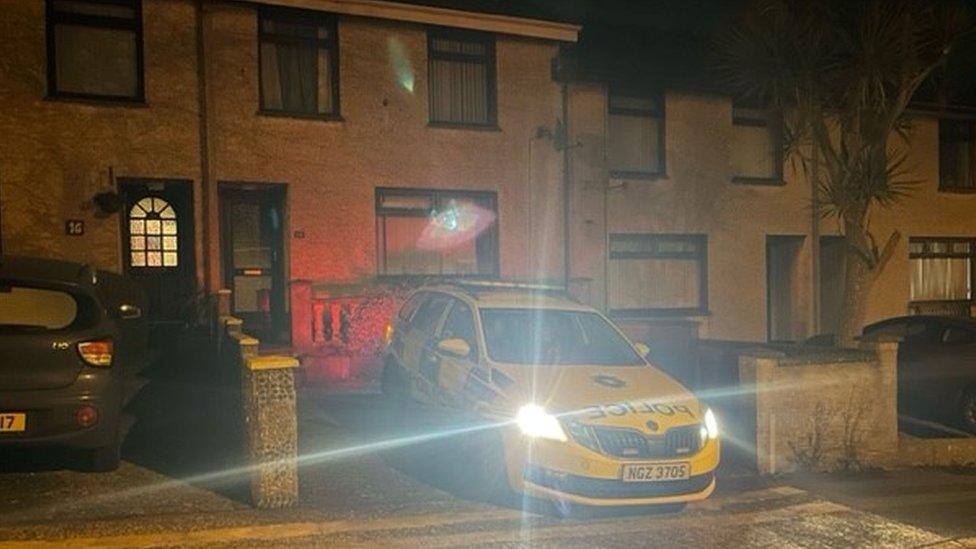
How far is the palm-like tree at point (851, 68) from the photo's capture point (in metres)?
10.3

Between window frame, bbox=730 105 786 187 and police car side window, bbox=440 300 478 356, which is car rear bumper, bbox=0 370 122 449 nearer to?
police car side window, bbox=440 300 478 356

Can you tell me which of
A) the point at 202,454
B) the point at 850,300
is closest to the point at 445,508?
the point at 202,454

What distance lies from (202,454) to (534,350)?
3.05 meters

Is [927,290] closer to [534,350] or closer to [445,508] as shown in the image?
[534,350]

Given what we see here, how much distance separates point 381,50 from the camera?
1320 cm

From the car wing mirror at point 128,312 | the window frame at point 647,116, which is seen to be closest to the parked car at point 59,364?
the car wing mirror at point 128,312

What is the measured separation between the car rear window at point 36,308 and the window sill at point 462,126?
785 cm

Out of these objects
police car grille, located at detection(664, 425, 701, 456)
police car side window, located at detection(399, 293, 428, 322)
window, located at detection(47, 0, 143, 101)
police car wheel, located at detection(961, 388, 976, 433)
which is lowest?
police car wheel, located at detection(961, 388, 976, 433)

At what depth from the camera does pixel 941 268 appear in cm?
1770

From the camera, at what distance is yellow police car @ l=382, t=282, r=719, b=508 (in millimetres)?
6094

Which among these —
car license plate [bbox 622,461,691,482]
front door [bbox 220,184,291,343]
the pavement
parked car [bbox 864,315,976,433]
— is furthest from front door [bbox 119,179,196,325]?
parked car [bbox 864,315,976,433]

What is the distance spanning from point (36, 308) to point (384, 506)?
2.97 meters

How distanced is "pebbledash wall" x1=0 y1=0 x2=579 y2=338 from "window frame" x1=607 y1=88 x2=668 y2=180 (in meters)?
1.19

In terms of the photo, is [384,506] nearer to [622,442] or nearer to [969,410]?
[622,442]
